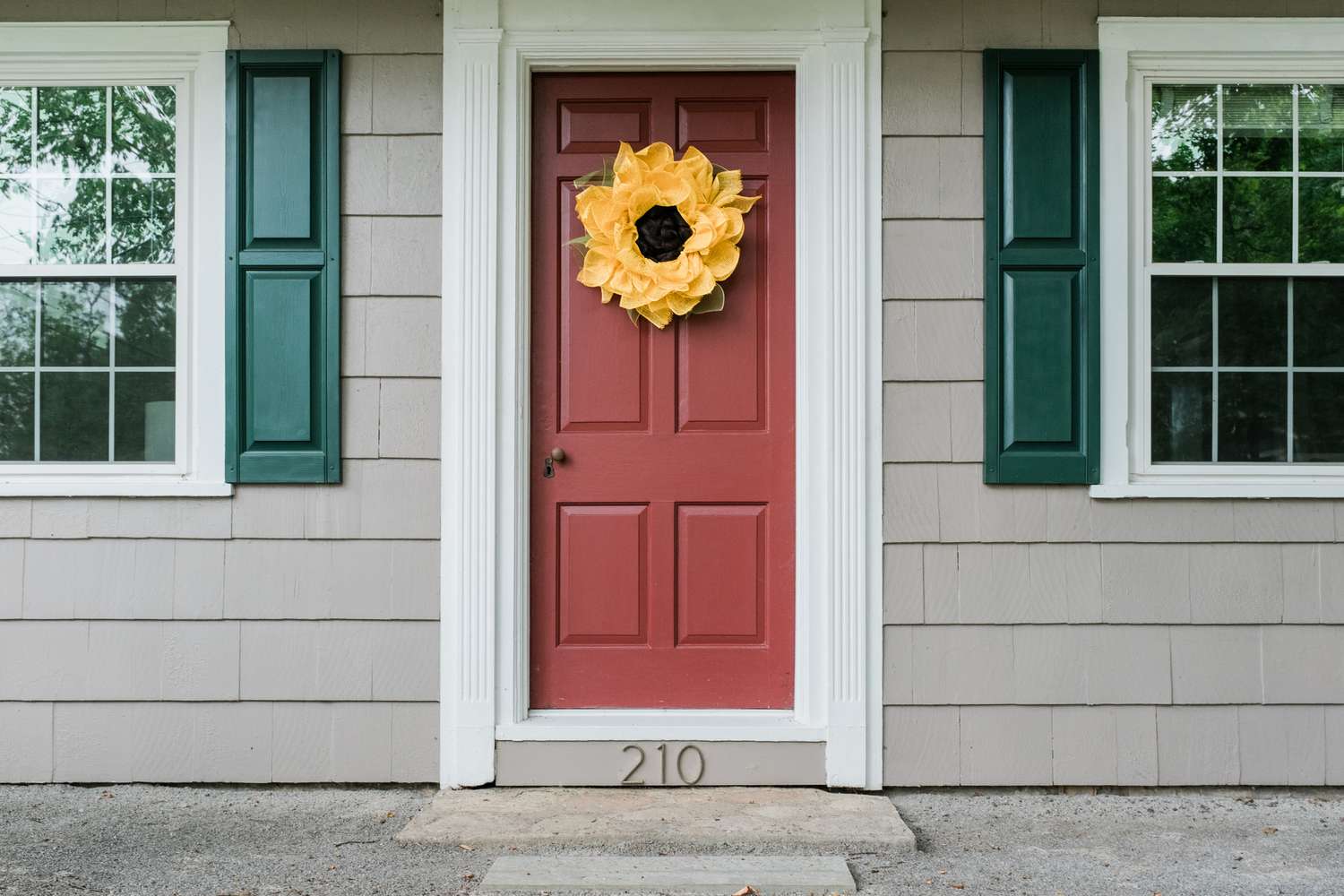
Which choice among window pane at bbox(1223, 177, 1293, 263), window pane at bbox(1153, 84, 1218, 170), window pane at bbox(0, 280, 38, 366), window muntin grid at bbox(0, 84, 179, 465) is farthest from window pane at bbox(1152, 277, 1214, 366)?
window pane at bbox(0, 280, 38, 366)

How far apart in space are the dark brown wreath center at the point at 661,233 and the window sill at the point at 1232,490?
1.43 meters

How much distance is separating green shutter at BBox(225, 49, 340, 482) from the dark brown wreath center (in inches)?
35.7

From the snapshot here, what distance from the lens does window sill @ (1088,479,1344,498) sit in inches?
117

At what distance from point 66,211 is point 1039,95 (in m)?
2.95

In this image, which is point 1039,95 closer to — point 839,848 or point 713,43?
point 713,43

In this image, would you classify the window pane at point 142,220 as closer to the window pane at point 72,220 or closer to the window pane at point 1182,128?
the window pane at point 72,220

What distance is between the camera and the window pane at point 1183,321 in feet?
9.98

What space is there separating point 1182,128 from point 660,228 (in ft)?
5.27

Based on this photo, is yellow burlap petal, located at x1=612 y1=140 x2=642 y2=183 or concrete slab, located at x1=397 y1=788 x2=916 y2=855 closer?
concrete slab, located at x1=397 y1=788 x2=916 y2=855

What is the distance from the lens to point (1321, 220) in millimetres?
3041

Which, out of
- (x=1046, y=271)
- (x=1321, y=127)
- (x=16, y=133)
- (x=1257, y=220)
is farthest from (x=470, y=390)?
(x=1321, y=127)

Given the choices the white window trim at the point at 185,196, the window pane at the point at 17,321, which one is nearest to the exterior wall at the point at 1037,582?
the white window trim at the point at 185,196

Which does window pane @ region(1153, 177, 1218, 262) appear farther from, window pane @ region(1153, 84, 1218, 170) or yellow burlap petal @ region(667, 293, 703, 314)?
yellow burlap petal @ region(667, 293, 703, 314)

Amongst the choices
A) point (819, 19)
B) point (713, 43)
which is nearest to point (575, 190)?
point (713, 43)
